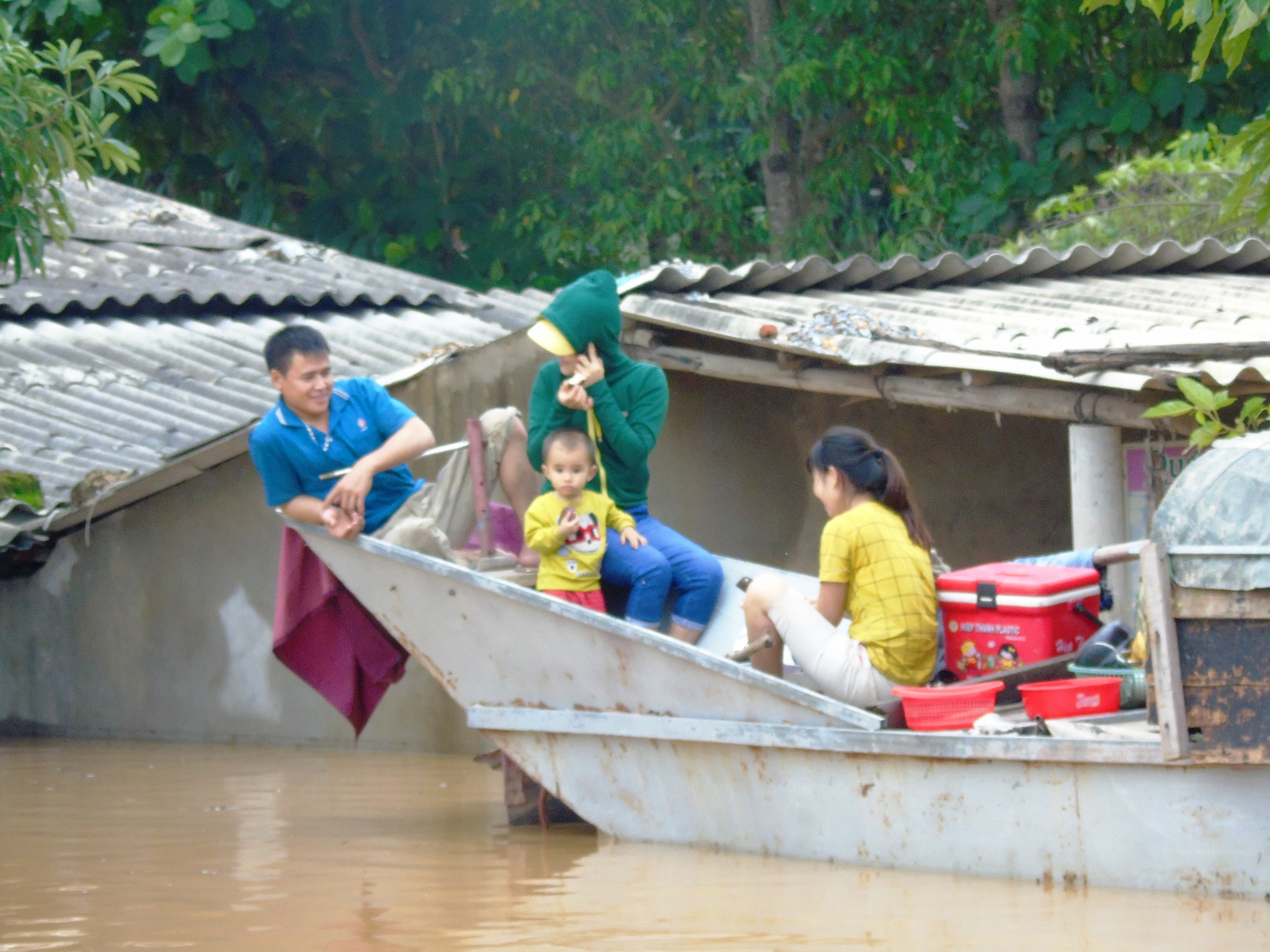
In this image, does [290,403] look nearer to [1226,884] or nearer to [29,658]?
[1226,884]

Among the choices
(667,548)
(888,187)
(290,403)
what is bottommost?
(667,548)

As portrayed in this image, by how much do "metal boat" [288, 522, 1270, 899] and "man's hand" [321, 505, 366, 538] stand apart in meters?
0.07

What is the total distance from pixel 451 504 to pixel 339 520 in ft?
1.95

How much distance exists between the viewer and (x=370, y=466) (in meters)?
5.61

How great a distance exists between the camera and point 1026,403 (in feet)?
21.4

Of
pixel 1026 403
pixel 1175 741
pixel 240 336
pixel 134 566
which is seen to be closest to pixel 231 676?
pixel 134 566

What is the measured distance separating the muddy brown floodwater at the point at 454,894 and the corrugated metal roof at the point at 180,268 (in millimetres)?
4249

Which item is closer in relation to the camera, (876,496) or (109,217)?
(876,496)

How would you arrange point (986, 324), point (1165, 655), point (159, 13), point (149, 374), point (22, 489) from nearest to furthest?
1. point (1165, 655)
2. point (986, 324)
3. point (22, 489)
4. point (149, 374)
5. point (159, 13)

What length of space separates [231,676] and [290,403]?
326 cm

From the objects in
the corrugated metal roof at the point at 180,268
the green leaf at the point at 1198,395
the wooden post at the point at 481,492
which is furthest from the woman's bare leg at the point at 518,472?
the corrugated metal roof at the point at 180,268

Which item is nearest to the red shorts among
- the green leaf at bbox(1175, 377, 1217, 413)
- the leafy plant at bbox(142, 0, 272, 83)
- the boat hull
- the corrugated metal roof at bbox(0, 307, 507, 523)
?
the boat hull

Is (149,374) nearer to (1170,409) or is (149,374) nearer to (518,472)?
(518,472)

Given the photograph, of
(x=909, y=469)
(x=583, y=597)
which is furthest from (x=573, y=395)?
(x=909, y=469)
